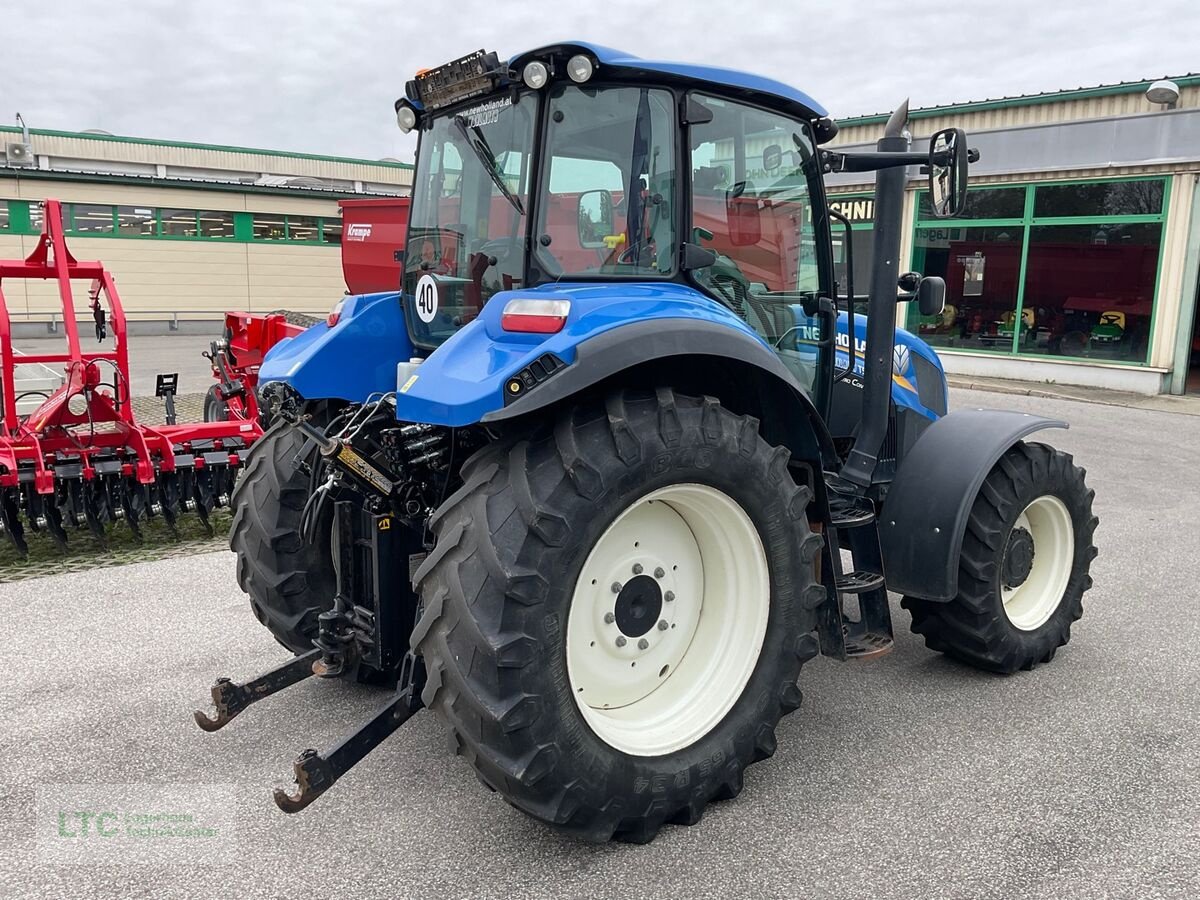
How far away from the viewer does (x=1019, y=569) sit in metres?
3.91

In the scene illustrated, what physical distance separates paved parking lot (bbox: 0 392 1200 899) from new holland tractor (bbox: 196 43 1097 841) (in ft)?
0.71

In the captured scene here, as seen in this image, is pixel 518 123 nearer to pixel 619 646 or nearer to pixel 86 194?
pixel 619 646

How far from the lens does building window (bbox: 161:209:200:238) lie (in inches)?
896

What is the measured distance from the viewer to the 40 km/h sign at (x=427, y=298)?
3.42 m

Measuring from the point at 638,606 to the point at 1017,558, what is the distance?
6.17 feet

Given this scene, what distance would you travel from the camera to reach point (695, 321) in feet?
9.02

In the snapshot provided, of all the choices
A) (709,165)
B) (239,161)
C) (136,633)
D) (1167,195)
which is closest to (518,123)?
(709,165)

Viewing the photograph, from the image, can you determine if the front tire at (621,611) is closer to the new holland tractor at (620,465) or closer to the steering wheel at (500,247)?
the new holland tractor at (620,465)

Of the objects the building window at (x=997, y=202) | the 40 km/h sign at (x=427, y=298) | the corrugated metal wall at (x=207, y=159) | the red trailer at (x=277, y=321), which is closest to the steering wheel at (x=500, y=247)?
the 40 km/h sign at (x=427, y=298)

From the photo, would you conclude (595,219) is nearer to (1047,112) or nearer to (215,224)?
(1047,112)

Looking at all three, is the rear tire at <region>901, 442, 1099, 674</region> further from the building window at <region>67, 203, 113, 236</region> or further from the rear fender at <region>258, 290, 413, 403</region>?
the building window at <region>67, 203, 113, 236</region>

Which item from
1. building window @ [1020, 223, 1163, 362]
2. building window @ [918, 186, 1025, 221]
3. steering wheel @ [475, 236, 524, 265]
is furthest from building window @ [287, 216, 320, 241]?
steering wheel @ [475, 236, 524, 265]

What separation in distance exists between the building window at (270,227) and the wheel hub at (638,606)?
23648 mm

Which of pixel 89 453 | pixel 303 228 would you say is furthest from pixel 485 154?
pixel 303 228
